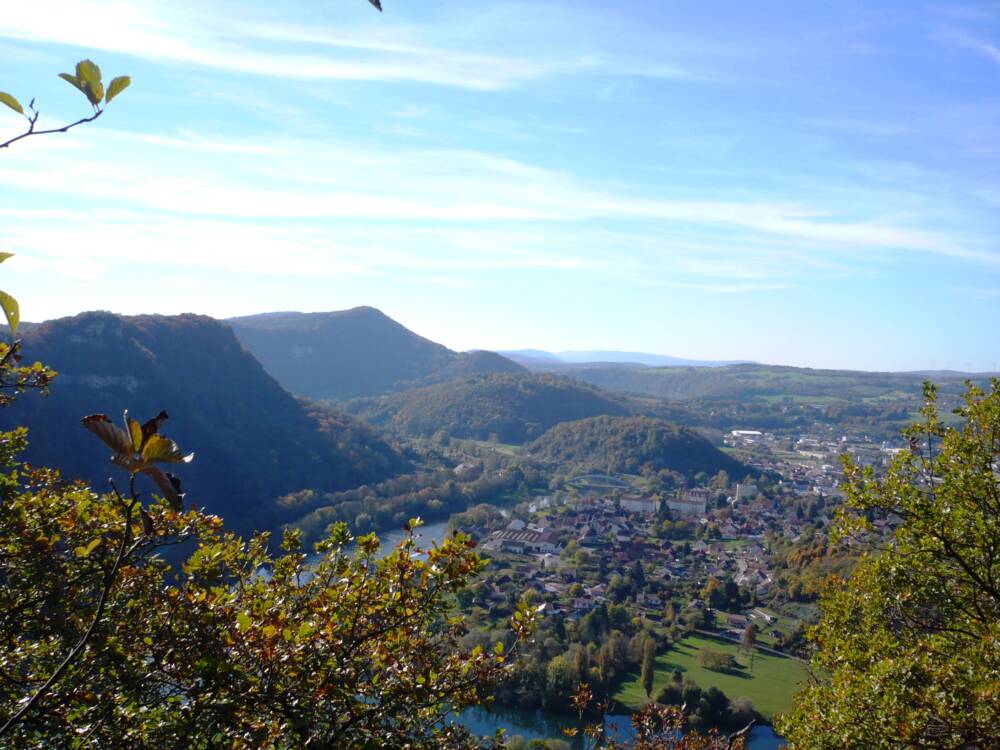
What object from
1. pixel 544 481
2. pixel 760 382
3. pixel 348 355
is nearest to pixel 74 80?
pixel 544 481

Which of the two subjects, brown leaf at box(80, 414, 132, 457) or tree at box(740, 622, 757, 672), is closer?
brown leaf at box(80, 414, 132, 457)

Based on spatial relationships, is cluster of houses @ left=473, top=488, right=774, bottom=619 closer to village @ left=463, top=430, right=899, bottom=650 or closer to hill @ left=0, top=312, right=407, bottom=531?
village @ left=463, top=430, right=899, bottom=650

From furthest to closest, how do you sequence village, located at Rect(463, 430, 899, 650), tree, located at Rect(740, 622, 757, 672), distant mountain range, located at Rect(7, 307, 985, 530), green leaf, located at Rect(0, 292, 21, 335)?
distant mountain range, located at Rect(7, 307, 985, 530) < village, located at Rect(463, 430, 899, 650) < tree, located at Rect(740, 622, 757, 672) < green leaf, located at Rect(0, 292, 21, 335)

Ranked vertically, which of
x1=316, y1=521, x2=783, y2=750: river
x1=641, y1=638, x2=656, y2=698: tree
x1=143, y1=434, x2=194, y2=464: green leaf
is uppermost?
x1=143, y1=434, x2=194, y2=464: green leaf

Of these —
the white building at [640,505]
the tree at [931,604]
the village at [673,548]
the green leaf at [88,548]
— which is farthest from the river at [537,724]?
the white building at [640,505]

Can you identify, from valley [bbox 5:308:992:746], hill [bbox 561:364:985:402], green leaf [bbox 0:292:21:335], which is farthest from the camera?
hill [bbox 561:364:985:402]

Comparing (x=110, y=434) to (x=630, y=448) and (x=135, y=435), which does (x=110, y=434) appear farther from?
(x=630, y=448)

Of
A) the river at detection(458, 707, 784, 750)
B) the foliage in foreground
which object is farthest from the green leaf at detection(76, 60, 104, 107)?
the river at detection(458, 707, 784, 750)

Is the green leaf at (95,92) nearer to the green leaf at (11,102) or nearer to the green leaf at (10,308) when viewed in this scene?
the green leaf at (11,102)
